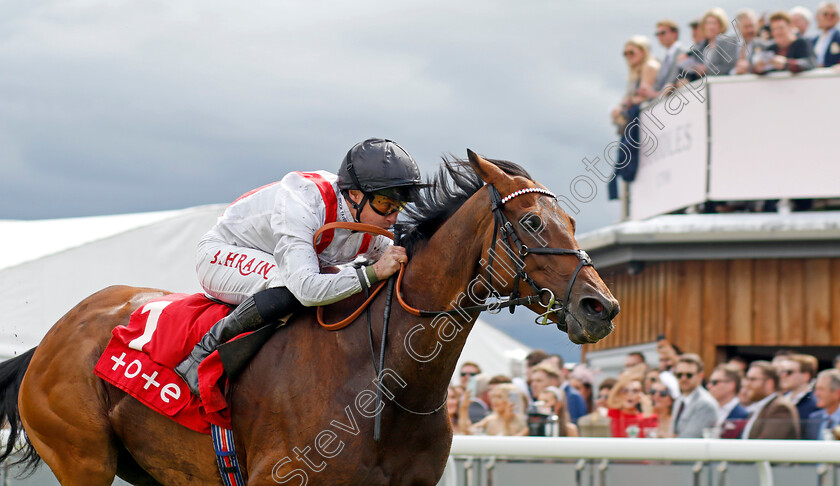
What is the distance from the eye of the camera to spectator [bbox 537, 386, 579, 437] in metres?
7.13

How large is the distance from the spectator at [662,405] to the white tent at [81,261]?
179 inches

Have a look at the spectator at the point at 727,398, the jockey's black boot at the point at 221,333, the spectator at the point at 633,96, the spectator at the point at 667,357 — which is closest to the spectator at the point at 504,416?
the spectator at the point at 727,398

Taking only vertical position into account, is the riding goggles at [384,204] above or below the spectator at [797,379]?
above

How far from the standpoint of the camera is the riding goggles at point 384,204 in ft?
13.6

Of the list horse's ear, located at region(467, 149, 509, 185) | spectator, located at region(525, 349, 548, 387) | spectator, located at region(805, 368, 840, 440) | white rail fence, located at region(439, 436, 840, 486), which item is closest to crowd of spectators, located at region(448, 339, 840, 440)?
spectator, located at region(805, 368, 840, 440)

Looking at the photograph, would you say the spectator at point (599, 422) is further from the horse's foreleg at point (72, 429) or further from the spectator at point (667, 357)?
the horse's foreleg at point (72, 429)

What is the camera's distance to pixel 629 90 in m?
11.8

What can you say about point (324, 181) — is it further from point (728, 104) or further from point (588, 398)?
point (728, 104)

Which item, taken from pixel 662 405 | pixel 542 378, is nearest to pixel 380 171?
pixel 662 405

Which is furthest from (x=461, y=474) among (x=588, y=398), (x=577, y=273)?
(x=588, y=398)

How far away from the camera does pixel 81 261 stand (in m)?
9.08

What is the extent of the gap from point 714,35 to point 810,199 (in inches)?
96.9

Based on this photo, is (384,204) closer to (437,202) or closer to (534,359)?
(437,202)

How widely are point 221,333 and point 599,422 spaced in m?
3.96
